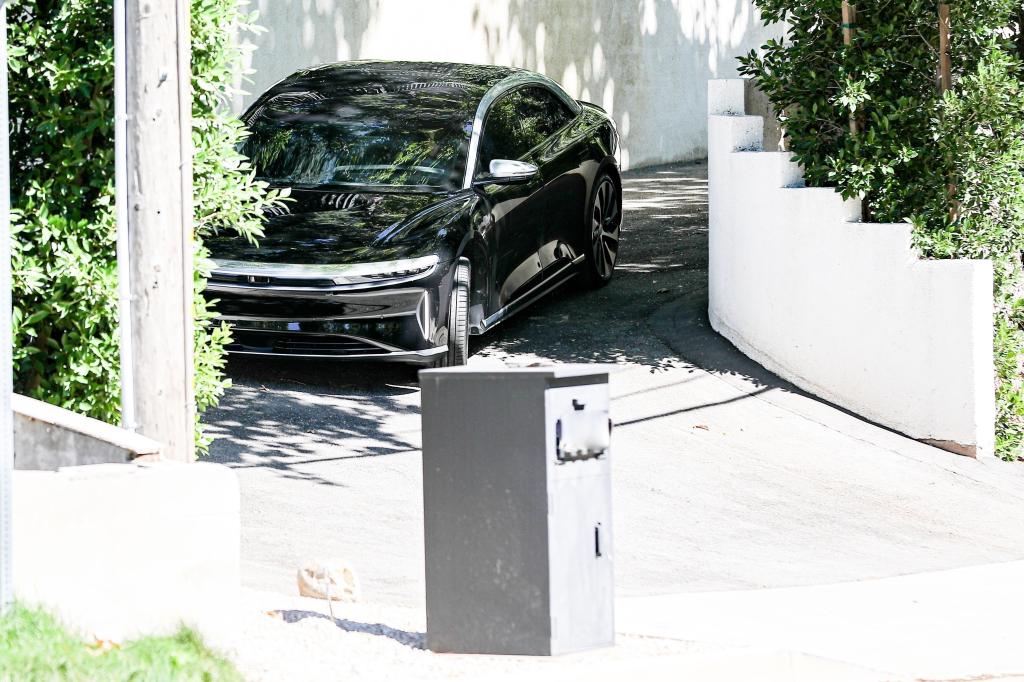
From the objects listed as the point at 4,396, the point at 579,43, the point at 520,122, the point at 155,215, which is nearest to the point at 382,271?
the point at 520,122

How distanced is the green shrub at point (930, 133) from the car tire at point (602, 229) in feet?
6.62

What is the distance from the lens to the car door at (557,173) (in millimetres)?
11867

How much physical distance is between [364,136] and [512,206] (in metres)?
1.18

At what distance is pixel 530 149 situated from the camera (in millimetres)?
11812

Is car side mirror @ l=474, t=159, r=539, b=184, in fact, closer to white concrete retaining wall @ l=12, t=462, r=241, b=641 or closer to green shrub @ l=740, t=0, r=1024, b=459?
green shrub @ l=740, t=0, r=1024, b=459

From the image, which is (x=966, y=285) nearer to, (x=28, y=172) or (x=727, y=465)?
(x=727, y=465)

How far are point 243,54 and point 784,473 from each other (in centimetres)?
425

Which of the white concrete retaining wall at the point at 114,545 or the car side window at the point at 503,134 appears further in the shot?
the car side window at the point at 503,134

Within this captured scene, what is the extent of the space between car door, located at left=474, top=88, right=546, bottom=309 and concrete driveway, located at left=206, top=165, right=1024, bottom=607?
495mm

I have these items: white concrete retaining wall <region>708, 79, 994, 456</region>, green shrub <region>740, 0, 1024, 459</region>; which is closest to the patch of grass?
white concrete retaining wall <region>708, 79, 994, 456</region>

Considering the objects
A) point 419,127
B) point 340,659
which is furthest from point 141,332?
point 419,127

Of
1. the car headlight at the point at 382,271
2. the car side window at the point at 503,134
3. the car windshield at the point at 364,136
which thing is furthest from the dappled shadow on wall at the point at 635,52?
the car headlight at the point at 382,271

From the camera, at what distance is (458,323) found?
33.7 ft

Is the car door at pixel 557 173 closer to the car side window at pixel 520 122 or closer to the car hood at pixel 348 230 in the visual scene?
the car side window at pixel 520 122
